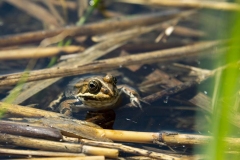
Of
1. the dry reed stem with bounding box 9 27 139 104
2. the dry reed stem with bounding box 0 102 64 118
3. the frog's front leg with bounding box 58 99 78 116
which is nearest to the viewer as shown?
the dry reed stem with bounding box 0 102 64 118

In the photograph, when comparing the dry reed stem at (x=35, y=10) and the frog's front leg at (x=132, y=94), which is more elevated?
the dry reed stem at (x=35, y=10)

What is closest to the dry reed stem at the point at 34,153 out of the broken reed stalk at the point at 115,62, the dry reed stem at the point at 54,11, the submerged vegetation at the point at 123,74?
the submerged vegetation at the point at 123,74

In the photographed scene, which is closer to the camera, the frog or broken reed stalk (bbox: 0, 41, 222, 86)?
the frog

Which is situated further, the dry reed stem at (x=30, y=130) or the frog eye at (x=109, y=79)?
the frog eye at (x=109, y=79)

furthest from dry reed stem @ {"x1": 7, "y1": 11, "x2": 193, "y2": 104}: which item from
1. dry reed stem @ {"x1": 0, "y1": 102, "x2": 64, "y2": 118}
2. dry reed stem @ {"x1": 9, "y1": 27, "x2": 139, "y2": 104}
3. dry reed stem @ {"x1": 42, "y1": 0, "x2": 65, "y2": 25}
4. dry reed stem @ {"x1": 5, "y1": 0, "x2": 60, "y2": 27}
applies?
dry reed stem @ {"x1": 5, "y1": 0, "x2": 60, "y2": 27}

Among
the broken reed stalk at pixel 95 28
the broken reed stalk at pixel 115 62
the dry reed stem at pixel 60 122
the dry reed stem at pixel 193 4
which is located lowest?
the dry reed stem at pixel 60 122

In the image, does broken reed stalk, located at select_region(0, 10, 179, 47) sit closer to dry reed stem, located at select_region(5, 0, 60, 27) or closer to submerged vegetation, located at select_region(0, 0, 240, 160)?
submerged vegetation, located at select_region(0, 0, 240, 160)

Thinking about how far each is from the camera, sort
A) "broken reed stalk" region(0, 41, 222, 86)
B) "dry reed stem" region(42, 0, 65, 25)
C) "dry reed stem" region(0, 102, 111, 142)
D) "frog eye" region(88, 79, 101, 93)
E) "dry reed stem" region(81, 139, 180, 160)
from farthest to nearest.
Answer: "dry reed stem" region(42, 0, 65, 25)
"broken reed stalk" region(0, 41, 222, 86)
"frog eye" region(88, 79, 101, 93)
"dry reed stem" region(0, 102, 111, 142)
"dry reed stem" region(81, 139, 180, 160)

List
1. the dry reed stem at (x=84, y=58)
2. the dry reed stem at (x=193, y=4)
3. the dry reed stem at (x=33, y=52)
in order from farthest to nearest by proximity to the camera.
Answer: the dry reed stem at (x=193, y=4)
the dry reed stem at (x=33, y=52)
the dry reed stem at (x=84, y=58)

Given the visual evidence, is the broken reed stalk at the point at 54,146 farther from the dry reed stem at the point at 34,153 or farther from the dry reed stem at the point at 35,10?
the dry reed stem at the point at 35,10
